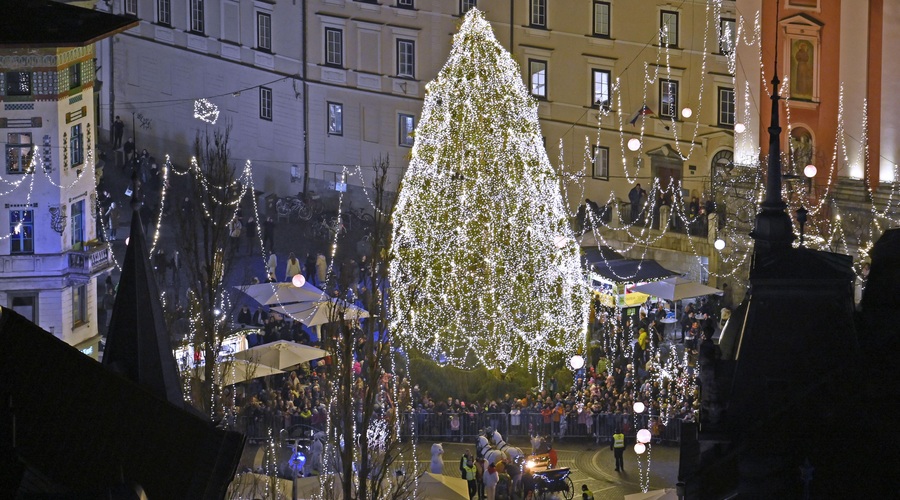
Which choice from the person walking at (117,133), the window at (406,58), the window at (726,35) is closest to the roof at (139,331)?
the window at (726,35)

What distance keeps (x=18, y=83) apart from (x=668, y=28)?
65.6 ft

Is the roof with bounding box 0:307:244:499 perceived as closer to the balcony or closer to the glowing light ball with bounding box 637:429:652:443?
the glowing light ball with bounding box 637:429:652:443

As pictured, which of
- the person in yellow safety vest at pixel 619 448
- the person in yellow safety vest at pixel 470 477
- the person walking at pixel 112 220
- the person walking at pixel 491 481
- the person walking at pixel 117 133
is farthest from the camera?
the person walking at pixel 117 133

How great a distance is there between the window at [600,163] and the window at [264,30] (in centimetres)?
1072

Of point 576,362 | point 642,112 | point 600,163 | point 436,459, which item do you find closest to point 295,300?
point 576,362

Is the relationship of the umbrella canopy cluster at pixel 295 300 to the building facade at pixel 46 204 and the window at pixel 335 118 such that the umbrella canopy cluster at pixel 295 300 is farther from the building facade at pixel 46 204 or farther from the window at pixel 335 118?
the window at pixel 335 118

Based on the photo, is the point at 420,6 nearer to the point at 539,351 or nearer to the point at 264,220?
the point at 264,220

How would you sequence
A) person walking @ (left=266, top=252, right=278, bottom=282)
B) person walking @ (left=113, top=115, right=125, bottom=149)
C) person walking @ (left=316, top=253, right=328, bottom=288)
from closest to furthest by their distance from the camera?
person walking @ (left=266, top=252, right=278, bottom=282) < person walking @ (left=316, top=253, right=328, bottom=288) < person walking @ (left=113, top=115, right=125, bottom=149)

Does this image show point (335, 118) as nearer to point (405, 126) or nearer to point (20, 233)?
point (405, 126)

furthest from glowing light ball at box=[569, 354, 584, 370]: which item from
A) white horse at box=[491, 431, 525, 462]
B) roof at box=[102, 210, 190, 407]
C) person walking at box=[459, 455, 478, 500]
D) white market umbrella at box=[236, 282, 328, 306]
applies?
roof at box=[102, 210, 190, 407]

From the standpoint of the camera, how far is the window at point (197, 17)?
6762cm

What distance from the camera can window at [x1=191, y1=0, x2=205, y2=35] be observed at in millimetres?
67625

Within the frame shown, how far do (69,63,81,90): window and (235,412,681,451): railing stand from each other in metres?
13.2

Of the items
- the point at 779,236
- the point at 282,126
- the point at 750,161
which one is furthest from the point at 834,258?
the point at 282,126
